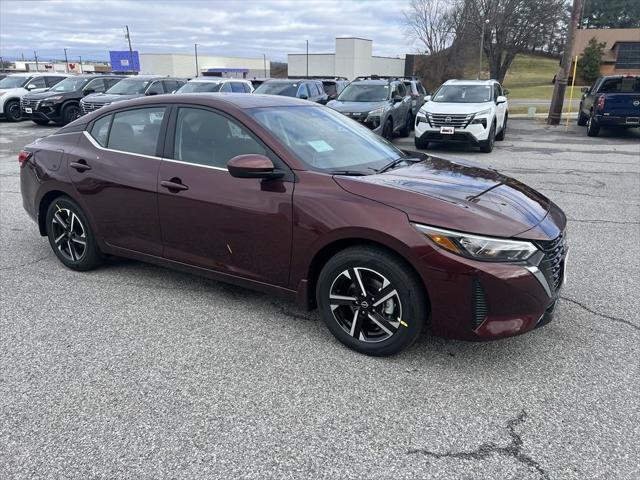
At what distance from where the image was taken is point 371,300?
3.30 meters

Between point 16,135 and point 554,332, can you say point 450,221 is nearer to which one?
point 554,332

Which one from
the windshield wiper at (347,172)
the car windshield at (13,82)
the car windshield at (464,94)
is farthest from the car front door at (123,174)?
the car windshield at (13,82)

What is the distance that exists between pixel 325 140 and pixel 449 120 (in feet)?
30.4

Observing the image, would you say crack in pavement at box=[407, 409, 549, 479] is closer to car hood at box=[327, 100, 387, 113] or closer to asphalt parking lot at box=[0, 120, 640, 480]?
asphalt parking lot at box=[0, 120, 640, 480]

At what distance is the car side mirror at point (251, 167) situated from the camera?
343 cm

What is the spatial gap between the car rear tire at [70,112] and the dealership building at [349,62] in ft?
106

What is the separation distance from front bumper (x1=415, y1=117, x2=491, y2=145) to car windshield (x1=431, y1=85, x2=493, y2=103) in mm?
1422

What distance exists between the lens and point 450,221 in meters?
3.04

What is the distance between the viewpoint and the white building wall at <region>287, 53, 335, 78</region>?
50.2 metres

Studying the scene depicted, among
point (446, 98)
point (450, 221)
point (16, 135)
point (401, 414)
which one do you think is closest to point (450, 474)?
point (401, 414)

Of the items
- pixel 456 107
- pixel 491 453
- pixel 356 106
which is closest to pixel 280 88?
pixel 356 106

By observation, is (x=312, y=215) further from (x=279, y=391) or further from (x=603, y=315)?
(x=603, y=315)

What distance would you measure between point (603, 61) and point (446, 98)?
54.7 m

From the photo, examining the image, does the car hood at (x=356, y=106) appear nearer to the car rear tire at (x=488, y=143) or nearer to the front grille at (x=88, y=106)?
the car rear tire at (x=488, y=143)
